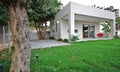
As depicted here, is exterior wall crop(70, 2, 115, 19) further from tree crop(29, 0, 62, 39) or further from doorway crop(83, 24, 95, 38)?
doorway crop(83, 24, 95, 38)

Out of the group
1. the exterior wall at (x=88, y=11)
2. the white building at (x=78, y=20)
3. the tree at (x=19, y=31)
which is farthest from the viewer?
the exterior wall at (x=88, y=11)

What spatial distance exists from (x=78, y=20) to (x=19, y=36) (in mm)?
16491

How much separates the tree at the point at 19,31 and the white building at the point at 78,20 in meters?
10.3

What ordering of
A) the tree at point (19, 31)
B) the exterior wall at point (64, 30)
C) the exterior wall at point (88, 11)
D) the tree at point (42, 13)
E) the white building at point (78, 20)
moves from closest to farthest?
the tree at point (19, 31) → the white building at point (78, 20) → the exterior wall at point (88, 11) → the tree at point (42, 13) → the exterior wall at point (64, 30)

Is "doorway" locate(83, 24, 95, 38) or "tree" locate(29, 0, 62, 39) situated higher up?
"tree" locate(29, 0, 62, 39)

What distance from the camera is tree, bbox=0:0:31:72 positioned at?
393 cm

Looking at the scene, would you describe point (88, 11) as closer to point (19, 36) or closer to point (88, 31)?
point (88, 31)

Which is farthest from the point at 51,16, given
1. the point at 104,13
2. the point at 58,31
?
the point at 104,13

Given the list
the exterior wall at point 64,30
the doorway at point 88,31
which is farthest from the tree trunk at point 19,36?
the doorway at point 88,31

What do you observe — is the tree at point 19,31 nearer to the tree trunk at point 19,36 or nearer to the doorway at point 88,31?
the tree trunk at point 19,36

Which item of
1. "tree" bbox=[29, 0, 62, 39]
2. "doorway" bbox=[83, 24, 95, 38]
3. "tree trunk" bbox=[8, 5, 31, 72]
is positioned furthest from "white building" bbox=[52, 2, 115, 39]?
"tree trunk" bbox=[8, 5, 31, 72]

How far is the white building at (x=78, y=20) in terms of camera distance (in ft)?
47.1

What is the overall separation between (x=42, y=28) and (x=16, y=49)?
Result: 1661 cm

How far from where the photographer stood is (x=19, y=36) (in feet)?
12.9
